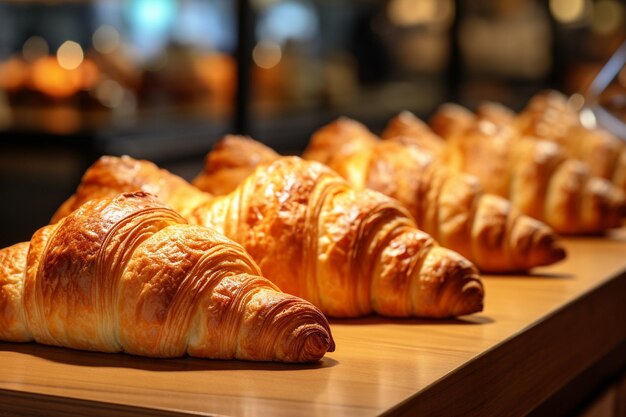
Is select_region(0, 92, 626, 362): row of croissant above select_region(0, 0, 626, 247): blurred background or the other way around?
above

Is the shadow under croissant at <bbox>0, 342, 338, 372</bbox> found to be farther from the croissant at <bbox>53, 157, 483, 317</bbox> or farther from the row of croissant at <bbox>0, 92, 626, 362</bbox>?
the croissant at <bbox>53, 157, 483, 317</bbox>

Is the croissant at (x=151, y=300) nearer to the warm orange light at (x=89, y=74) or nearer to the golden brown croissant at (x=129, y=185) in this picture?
the golden brown croissant at (x=129, y=185)

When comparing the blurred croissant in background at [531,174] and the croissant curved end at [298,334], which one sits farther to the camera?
the blurred croissant in background at [531,174]

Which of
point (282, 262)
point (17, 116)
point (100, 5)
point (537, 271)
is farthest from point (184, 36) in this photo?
point (282, 262)

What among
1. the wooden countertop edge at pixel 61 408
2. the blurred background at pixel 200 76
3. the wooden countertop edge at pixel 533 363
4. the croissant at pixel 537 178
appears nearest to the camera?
the wooden countertop edge at pixel 61 408

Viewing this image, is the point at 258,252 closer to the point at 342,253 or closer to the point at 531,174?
the point at 342,253

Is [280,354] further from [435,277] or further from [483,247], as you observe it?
[483,247]

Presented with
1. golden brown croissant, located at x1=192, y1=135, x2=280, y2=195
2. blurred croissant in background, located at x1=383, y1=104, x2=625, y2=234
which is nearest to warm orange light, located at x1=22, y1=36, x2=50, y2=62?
blurred croissant in background, located at x1=383, y1=104, x2=625, y2=234

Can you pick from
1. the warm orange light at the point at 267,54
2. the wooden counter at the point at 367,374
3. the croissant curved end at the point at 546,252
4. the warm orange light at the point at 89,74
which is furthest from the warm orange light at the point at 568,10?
the wooden counter at the point at 367,374
